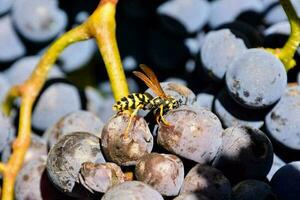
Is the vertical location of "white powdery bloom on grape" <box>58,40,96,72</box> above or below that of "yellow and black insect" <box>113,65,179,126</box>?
below

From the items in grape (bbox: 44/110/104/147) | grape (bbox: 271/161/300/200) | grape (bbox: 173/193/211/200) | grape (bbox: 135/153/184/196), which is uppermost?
grape (bbox: 135/153/184/196)

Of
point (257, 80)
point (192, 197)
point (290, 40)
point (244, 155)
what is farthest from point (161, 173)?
point (290, 40)

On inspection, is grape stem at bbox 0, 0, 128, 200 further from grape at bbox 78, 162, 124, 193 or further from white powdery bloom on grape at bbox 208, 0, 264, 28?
white powdery bloom on grape at bbox 208, 0, 264, 28

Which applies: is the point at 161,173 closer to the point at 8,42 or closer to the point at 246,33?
the point at 246,33

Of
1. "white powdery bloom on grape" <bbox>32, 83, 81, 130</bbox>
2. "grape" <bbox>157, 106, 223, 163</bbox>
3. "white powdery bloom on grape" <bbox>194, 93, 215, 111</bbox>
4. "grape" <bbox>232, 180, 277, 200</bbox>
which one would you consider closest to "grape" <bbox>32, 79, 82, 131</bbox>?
"white powdery bloom on grape" <bbox>32, 83, 81, 130</bbox>

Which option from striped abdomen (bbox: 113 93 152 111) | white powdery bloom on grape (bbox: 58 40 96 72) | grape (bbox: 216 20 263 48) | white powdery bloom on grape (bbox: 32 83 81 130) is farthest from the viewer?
white powdery bloom on grape (bbox: 58 40 96 72)

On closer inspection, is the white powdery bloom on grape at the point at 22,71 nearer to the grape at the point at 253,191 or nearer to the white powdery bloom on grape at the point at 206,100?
the white powdery bloom on grape at the point at 206,100

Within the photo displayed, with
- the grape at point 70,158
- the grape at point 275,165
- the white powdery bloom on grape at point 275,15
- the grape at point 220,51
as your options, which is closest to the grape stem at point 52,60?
the grape at point 70,158
